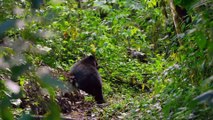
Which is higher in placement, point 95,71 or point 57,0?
point 57,0

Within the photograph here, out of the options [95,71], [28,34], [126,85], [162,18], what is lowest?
[126,85]

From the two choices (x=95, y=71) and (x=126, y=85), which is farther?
(x=126, y=85)

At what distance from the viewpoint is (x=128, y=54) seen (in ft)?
37.8

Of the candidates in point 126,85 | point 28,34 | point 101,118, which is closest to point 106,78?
point 126,85

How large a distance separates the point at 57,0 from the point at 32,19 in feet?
0.33

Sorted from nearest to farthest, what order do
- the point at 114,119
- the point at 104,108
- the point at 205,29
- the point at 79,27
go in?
the point at 205,29
the point at 114,119
the point at 104,108
the point at 79,27

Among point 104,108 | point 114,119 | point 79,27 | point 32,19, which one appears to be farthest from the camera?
point 79,27

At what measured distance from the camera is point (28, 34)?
116cm

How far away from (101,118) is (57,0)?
5.59 m

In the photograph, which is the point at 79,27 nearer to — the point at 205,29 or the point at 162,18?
the point at 162,18

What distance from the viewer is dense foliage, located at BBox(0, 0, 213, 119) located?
3.77 feet

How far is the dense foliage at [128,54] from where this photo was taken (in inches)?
45.3

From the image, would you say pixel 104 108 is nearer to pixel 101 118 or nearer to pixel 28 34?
pixel 101 118

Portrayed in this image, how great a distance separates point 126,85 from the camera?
9680mm
